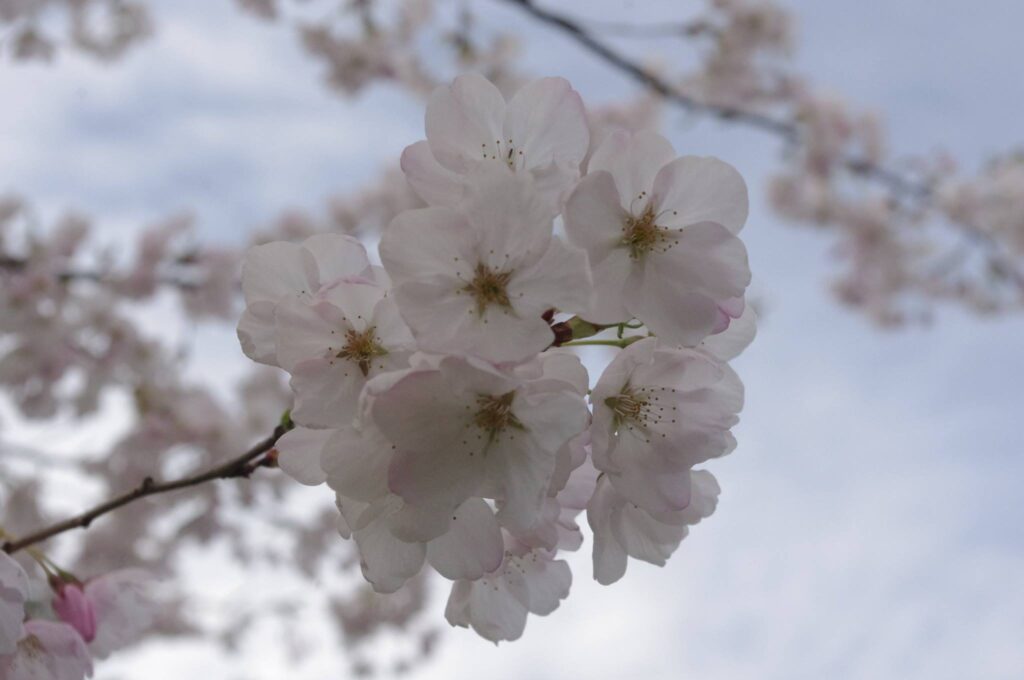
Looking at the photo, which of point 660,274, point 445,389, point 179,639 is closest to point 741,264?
point 660,274

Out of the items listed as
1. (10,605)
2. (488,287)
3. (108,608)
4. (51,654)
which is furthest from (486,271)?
(108,608)

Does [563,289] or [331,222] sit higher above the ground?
[331,222]

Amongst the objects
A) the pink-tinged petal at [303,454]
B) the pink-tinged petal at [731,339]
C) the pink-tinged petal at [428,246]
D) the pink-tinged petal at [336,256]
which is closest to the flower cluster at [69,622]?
the pink-tinged petal at [303,454]

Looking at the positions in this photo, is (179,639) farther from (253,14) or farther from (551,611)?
(551,611)

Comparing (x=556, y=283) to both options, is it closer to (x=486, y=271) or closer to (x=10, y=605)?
(x=486, y=271)

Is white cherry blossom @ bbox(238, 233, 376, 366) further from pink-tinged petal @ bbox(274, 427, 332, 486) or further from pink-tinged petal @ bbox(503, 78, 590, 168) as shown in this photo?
pink-tinged petal @ bbox(503, 78, 590, 168)

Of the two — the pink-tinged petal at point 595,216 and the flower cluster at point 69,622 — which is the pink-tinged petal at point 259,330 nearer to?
the pink-tinged petal at point 595,216

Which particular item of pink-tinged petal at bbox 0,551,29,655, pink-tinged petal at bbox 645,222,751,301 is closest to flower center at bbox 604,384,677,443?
pink-tinged petal at bbox 645,222,751,301
